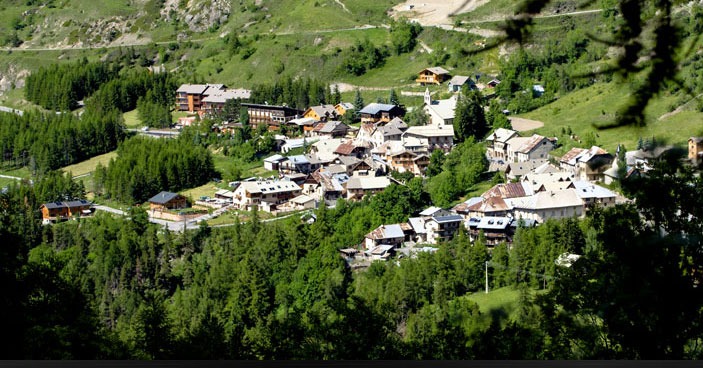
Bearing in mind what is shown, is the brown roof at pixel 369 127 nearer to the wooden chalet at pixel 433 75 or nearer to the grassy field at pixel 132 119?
the wooden chalet at pixel 433 75

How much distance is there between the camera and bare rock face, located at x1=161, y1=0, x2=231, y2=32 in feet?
101

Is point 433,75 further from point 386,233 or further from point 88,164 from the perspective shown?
point 88,164

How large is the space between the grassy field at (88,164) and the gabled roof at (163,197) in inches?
157

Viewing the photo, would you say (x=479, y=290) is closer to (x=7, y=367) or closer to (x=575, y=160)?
(x=575, y=160)

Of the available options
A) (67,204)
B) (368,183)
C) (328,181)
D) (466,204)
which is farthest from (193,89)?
(466,204)

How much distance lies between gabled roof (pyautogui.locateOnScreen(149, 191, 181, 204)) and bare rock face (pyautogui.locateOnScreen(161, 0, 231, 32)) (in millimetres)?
13898

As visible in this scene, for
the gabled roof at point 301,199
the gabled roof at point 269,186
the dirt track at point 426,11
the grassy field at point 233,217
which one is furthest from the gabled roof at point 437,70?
the grassy field at point 233,217

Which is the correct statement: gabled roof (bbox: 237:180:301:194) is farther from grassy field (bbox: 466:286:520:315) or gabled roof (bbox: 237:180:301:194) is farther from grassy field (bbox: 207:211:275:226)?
grassy field (bbox: 466:286:520:315)

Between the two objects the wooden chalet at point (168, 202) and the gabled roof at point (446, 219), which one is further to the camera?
the wooden chalet at point (168, 202)

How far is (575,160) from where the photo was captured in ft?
47.4

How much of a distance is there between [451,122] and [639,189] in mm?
15477

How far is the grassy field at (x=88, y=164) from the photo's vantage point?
70.1 ft

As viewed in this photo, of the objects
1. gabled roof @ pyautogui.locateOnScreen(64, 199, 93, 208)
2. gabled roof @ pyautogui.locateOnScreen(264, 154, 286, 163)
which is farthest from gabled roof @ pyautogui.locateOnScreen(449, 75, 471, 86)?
gabled roof @ pyautogui.locateOnScreen(64, 199, 93, 208)

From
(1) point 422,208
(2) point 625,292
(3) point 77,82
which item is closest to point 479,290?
(1) point 422,208
